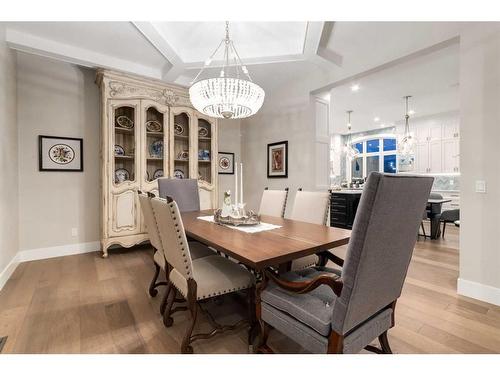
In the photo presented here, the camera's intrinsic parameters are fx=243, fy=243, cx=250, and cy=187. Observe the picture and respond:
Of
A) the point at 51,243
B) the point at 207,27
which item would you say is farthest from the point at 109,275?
the point at 207,27

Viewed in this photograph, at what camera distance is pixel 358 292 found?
101cm

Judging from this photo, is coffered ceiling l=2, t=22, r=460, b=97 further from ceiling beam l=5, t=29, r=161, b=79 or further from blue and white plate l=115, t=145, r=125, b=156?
blue and white plate l=115, t=145, r=125, b=156

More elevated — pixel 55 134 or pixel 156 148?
pixel 55 134

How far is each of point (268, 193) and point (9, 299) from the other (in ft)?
8.69

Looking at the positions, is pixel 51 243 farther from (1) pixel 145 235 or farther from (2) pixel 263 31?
(2) pixel 263 31

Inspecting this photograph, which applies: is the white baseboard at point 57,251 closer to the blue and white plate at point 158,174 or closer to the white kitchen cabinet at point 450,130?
the blue and white plate at point 158,174

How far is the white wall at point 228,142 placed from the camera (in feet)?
15.9

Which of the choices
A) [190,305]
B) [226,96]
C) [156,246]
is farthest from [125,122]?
[190,305]

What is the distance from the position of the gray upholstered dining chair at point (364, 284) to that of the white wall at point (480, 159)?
1502 millimetres

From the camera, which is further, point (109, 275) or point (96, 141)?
point (96, 141)

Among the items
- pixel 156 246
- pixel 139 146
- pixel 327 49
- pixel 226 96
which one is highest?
pixel 327 49

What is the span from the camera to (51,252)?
129 inches

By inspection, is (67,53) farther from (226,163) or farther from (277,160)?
(277,160)

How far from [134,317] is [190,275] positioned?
0.86 metres
